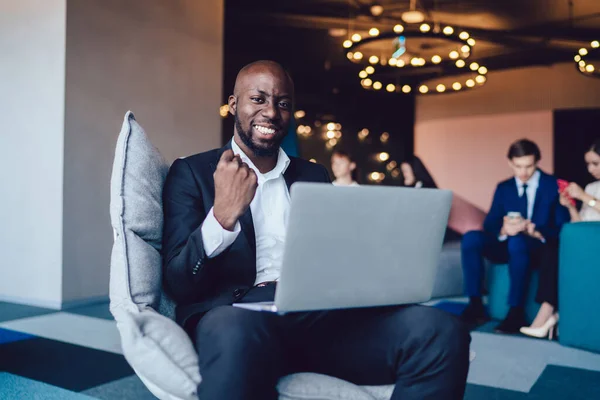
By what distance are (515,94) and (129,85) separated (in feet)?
23.0

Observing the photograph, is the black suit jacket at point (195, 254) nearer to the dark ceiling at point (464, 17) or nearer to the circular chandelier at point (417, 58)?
the circular chandelier at point (417, 58)

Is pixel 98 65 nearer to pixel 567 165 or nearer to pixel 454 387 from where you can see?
pixel 454 387

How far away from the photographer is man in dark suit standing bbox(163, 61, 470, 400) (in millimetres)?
1109

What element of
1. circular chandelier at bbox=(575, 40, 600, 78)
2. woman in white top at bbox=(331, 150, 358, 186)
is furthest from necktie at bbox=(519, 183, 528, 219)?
circular chandelier at bbox=(575, 40, 600, 78)

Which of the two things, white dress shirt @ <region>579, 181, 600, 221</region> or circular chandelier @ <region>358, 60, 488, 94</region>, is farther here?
circular chandelier @ <region>358, 60, 488, 94</region>

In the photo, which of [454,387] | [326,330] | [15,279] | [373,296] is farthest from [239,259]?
[15,279]

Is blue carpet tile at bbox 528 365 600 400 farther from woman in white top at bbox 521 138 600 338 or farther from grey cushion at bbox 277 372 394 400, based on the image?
grey cushion at bbox 277 372 394 400

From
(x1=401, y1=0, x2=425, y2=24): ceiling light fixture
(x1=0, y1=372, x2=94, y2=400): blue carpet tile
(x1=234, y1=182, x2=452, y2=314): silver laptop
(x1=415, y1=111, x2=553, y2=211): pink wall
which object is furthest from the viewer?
(x1=415, y1=111, x2=553, y2=211): pink wall

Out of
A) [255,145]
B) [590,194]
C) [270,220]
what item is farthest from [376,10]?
[270,220]

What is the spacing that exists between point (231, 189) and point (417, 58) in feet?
14.9

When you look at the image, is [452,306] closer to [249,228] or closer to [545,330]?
[545,330]

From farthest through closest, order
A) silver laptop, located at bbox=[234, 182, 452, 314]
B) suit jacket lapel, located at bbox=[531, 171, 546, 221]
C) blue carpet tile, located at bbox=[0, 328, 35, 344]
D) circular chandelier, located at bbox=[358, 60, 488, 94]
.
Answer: circular chandelier, located at bbox=[358, 60, 488, 94] < suit jacket lapel, located at bbox=[531, 171, 546, 221] < blue carpet tile, located at bbox=[0, 328, 35, 344] < silver laptop, located at bbox=[234, 182, 452, 314]

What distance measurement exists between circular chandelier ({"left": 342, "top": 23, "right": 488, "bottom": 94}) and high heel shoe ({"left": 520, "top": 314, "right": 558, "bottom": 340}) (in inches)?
103

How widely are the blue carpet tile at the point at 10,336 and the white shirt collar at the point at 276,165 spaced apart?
6.77ft
